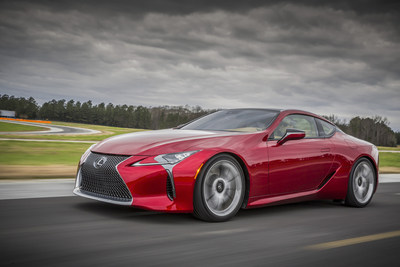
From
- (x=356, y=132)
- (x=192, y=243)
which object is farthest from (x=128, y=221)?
(x=356, y=132)

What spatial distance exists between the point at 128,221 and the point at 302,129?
8.70ft

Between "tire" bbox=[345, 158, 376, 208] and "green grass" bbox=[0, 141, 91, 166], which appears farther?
"green grass" bbox=[0, 141, 91, 166]

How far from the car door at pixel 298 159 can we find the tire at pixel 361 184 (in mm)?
698

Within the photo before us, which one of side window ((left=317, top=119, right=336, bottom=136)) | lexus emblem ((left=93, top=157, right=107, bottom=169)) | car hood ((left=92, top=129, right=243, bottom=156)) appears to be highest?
side window ((left=317, top=119, right=336, bottom=136))

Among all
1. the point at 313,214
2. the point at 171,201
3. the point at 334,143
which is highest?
the point at 334,143

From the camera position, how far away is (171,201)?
423cm

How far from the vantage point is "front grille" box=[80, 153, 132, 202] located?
13.9ft

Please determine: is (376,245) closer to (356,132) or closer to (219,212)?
(219,212)

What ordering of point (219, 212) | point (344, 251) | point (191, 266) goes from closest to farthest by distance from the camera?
point (191, 266) < point (344, 251) < point (219, 212)

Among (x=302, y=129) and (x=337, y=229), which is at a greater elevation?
(x=302, y=129)

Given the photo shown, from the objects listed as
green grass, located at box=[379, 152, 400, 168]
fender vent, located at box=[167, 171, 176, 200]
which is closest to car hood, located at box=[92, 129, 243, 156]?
fender vent, located at box=[167, 171, 176, 200]

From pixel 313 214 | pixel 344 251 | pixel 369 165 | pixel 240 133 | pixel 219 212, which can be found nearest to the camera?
pixel 344 251

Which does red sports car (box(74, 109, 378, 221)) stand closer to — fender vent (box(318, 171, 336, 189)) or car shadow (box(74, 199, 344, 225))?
fender vent (box(318, 171, 336, 189))

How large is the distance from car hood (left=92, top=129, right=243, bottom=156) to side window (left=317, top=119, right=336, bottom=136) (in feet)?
5.40
